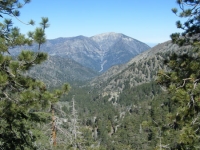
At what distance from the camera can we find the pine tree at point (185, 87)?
7.67 meters

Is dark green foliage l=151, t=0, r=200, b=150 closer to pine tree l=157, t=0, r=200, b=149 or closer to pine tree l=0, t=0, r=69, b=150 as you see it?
pine tree l=157, t=0, r=200, b=149

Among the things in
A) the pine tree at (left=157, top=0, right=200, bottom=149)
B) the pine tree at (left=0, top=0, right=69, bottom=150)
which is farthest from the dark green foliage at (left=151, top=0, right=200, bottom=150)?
the pine tree at (left=0, top=0, right=69, bottom=150)

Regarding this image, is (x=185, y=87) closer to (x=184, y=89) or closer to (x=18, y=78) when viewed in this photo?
(x=184, y=89)

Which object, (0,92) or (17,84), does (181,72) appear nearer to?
(17,84)

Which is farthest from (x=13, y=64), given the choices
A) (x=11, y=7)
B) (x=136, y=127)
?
(x=136, y=127)

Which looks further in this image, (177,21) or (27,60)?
(177,21)

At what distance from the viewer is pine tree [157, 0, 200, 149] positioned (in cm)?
767

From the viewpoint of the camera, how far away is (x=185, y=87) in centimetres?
862

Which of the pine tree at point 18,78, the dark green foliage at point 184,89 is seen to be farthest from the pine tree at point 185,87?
the pine tree at point 18,78

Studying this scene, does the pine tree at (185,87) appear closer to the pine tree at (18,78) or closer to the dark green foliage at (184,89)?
the dark green foliage at (184,89)

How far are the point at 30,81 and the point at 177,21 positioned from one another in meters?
6.72

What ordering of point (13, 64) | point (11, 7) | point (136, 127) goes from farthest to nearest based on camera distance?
point (136, 127) → point (11, 7) → point (13, 64)

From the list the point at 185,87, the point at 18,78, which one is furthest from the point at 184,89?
the point at 18,78

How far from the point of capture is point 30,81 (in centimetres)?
780
